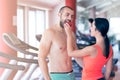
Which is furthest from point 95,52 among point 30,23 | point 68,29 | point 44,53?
point 30,23

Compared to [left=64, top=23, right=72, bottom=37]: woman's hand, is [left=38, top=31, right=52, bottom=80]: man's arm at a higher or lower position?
lower

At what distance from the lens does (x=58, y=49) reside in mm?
2375

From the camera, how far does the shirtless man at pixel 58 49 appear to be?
2.30 meters

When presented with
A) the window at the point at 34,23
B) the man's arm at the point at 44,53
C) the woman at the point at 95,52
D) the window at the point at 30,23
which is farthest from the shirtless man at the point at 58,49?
the window at the point at 34,23

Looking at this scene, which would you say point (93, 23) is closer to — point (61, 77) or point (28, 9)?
point (61, 77)

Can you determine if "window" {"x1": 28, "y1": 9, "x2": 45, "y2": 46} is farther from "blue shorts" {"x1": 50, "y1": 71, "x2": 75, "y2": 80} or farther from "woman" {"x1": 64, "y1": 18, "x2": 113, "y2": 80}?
"woman" {"x1": 64, "y1": 18, "x2": 113, "y2": 80}

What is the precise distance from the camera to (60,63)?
2.39 m

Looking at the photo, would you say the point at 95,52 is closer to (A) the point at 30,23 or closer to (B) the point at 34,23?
(A) the point at 30,23

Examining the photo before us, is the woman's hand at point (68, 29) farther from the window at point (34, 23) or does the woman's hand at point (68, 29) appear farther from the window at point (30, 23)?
the window at point (34, 23)

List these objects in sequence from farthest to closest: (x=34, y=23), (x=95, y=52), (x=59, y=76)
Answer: (x=34, y=23) → (x=59, y=76) → (x=95, y=52)

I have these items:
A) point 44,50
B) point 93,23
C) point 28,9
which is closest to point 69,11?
point 93,23

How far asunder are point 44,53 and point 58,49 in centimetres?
17

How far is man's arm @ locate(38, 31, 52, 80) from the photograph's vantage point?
7.30 feet

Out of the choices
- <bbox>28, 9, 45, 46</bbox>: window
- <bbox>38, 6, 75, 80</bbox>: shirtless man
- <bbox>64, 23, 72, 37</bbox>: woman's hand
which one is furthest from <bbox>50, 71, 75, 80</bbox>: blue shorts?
<bbox>28, 9, 45, 46</bbox>: window
